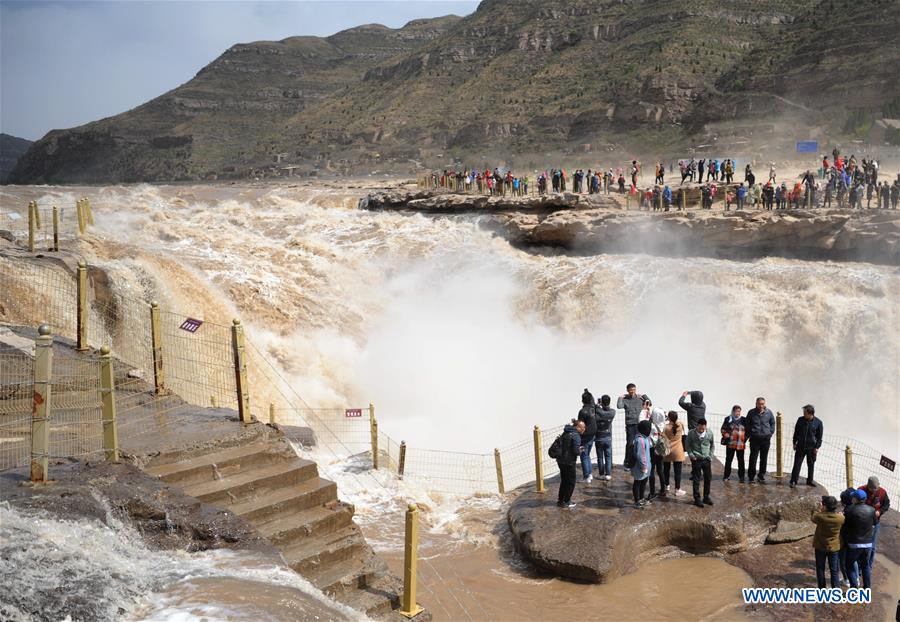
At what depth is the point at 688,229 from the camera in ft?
74.5

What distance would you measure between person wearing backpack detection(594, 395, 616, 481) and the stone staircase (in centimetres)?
391

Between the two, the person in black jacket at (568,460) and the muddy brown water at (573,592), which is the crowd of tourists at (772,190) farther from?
the muddy brown water at (573,592)

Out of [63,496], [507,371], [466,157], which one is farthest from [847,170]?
[466,157]

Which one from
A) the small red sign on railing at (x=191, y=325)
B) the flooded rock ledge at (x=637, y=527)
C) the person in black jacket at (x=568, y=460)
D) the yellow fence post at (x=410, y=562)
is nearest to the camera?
the yellow fence post at (x=410, y=562)

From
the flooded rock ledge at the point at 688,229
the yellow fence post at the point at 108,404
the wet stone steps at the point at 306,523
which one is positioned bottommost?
the wet stone steps at the point at 306,523

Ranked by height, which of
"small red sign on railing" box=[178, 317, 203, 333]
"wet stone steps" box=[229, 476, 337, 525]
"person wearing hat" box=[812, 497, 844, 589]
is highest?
"small red sign on railing" box=[178, 317, 203, 333]

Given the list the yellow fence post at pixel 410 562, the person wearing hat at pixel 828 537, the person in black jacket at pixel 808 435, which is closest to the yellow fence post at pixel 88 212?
the yellow fence post at pixel 410 562

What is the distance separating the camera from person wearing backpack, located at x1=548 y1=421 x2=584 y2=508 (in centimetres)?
867

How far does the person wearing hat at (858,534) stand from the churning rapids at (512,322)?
9222 mm

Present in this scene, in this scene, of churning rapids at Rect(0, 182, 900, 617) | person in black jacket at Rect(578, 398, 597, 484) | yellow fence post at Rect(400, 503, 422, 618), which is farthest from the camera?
churning rapids at Rect(0, 182, 900, 617)

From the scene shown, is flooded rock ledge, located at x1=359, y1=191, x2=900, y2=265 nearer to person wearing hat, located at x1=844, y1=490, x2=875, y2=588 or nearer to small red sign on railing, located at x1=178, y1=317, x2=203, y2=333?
person wearing hat, located at x1=844, y1=490, x2=875, y2=588

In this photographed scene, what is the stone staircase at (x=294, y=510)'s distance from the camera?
6.14 meters

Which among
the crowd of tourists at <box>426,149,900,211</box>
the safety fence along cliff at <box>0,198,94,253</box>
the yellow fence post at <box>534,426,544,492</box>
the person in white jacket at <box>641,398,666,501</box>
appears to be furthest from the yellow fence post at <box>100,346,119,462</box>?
the crowd of tourists at <box>426,149,900,211</box>

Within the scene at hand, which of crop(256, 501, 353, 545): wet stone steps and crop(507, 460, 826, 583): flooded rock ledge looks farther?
crop(507, 460, 826, 583): flooded rock ledge
